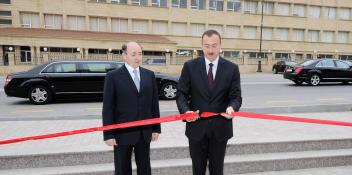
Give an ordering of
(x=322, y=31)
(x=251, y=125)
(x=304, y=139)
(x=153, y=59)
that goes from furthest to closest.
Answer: (x=322, y=31)
(x=153, y=59)
(x=251, y=125)
(x=304, y=139)

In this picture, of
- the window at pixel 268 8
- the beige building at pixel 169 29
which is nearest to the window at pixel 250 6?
the beige building at pixel 169 29

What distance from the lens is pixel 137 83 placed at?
321 cm

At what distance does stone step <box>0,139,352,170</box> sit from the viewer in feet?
13.7

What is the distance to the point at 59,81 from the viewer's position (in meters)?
9.90

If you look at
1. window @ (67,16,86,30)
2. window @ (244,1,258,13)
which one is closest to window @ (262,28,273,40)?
window @ (244,1,258,13)

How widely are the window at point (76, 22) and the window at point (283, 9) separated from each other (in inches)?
1270

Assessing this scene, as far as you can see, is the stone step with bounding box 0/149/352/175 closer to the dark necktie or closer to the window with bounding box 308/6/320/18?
the dark necktie

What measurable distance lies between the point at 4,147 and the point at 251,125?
4708 mm

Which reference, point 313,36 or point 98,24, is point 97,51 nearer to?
point 98,24

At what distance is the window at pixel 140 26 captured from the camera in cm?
4156

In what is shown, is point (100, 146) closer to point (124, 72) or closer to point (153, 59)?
point (124, 72)

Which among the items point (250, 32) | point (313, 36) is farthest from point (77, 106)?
point (313, 36)

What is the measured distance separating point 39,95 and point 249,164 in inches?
315

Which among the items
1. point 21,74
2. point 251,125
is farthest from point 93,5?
point 251,125
